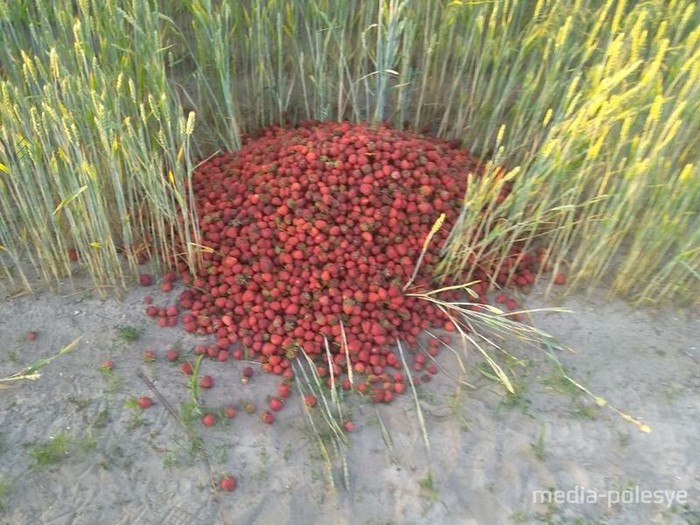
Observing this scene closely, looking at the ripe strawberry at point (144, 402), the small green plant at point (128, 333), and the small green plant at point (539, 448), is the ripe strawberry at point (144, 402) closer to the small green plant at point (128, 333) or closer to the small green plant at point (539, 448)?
the small green plant at point (128, 333)

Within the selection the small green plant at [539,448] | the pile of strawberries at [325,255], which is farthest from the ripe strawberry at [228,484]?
the small green plant at [539,448]

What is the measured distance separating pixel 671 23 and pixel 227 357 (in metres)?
1.64

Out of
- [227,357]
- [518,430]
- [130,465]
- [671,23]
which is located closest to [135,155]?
[227,357]

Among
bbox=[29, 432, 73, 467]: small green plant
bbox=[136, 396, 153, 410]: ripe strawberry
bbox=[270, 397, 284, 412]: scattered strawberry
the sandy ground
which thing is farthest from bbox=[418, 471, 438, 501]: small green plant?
bbox=[29, 432, 73, 467]: small green plant

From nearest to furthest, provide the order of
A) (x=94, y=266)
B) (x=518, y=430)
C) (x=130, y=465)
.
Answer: (x=130, y=465) → (x=518, y=430) → (x=94, y=266)

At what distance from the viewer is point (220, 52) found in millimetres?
2043

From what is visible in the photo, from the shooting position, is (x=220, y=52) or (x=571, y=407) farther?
(x=220, y=52)

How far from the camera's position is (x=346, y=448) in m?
1.70

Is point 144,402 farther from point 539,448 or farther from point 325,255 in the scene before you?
point 539,448

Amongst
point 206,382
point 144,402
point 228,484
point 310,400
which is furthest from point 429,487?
point 144,402

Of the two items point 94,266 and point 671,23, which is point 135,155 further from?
point 671,23

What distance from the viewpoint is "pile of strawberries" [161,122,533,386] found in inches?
73.4

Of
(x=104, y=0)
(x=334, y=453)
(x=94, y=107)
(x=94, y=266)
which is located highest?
(x=104, y=0)

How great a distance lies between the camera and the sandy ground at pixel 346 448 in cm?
158
